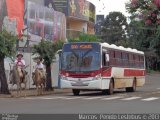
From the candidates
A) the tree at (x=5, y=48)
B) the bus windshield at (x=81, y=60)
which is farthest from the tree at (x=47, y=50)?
the tree at (x=5, y=48)

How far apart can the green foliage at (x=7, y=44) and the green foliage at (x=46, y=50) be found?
4829 millimetres

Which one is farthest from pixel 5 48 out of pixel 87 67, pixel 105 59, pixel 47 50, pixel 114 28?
pixel 114 28

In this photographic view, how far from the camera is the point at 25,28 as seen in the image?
136 ft

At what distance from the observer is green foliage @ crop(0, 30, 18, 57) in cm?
2953

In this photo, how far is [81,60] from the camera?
102 ft

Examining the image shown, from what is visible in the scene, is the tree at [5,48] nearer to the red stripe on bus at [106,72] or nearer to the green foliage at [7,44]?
the green foliage at [7,44]

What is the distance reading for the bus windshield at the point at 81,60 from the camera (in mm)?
30906

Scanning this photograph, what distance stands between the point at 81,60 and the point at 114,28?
91.8 m

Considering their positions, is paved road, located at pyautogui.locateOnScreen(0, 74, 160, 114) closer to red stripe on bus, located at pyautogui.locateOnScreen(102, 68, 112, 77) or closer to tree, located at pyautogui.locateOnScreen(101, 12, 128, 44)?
red stripe on bus, located at pyautogui.locateOnScreen(102, 68, 112, 77)

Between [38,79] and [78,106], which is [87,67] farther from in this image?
[78,106]

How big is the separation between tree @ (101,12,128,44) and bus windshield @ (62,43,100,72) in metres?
83.6

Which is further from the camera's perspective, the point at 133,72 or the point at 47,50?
the point at 133,72

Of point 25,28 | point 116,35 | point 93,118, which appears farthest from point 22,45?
point 116,35

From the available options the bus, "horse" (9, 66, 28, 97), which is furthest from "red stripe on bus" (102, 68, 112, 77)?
"horse" (9, 66, 28, 97)
